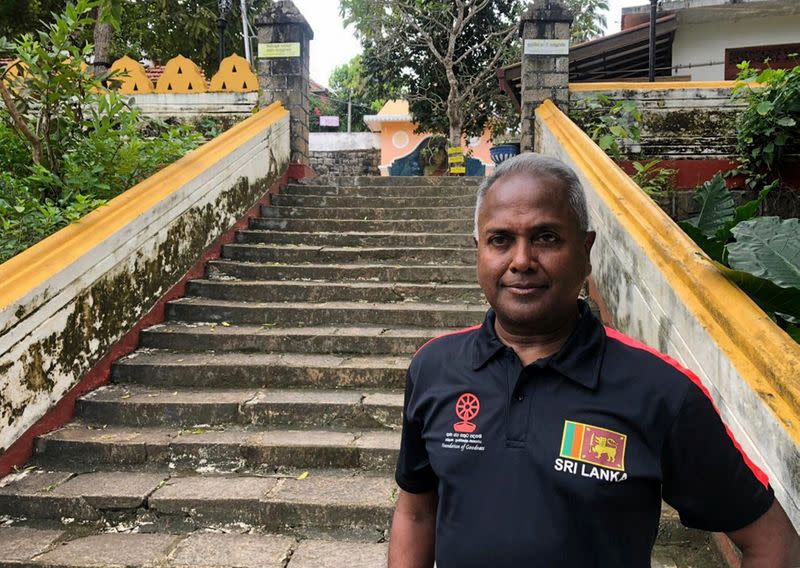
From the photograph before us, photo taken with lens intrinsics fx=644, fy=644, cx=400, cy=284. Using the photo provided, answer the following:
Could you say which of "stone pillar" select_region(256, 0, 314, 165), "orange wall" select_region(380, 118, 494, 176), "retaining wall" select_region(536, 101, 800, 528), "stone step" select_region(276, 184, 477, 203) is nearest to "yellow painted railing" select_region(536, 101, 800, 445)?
"retaining wall" select_region(536, 101, 800, 528)

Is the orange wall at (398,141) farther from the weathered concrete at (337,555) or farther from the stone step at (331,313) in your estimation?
the weathered concrete at (337,555)

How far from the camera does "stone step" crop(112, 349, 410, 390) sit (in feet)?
13.2

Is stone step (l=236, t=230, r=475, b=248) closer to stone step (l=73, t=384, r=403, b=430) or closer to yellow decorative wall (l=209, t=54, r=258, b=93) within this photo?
stone step (l=73, t=384, r=403, b=430)

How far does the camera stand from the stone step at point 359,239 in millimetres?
5996

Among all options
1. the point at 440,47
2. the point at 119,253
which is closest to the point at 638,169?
the point at 119,253

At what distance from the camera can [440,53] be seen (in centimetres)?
1415

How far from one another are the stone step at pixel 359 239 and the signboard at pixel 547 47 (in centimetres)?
239

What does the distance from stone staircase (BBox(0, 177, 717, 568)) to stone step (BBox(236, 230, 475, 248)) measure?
0.11 feet

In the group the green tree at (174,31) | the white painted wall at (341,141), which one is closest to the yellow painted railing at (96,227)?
the green tree at (174,31)

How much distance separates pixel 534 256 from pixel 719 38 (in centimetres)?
1083

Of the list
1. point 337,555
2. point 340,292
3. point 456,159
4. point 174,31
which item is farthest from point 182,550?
point 174,31

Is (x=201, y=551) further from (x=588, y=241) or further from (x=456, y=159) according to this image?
(x=456, y=159)

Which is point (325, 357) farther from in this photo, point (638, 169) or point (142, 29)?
point (142, 29)

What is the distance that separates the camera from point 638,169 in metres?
5.70
